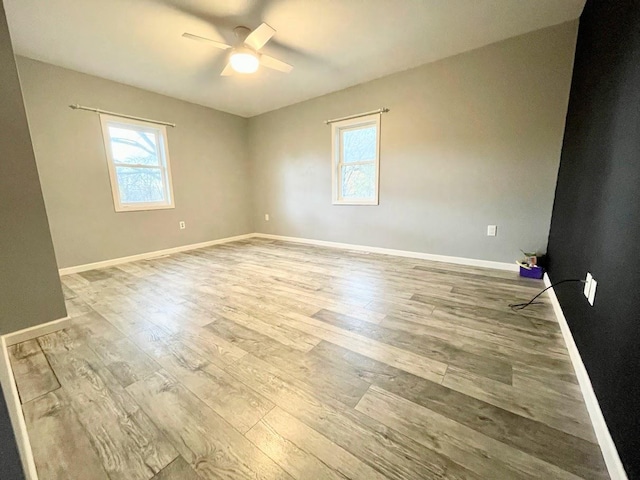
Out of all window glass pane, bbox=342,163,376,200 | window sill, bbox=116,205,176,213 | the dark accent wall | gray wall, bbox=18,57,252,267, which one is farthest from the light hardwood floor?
window glass pane, bbox=342,163,376,200

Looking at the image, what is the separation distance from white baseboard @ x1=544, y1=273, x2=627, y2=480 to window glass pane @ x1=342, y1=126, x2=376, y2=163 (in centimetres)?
299

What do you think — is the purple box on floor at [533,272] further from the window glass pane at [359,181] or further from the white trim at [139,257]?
the white trim at [139,257]

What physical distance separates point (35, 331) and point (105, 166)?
2.47 metres

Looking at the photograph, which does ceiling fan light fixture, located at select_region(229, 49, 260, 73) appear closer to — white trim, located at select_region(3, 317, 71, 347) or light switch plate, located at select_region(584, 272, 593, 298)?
white trim, located at select_region(3, 317, 71, 347)

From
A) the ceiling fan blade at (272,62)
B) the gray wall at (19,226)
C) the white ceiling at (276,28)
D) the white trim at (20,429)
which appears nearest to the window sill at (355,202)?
the white ceiling at (276,28)

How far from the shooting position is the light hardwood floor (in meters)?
0.87

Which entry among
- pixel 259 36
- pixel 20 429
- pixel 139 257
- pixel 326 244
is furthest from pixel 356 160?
pixel 20 429

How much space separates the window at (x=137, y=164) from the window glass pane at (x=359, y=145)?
2800 millimetres

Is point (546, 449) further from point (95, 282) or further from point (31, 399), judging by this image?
point (95, 282)

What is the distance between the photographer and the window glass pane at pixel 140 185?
11.6 feet

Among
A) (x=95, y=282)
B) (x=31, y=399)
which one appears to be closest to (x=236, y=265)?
(x=95, y=282)

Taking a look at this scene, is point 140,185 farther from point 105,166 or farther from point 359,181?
point 359,181

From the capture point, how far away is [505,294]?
2215 millimetres

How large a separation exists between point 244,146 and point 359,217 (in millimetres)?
2858
